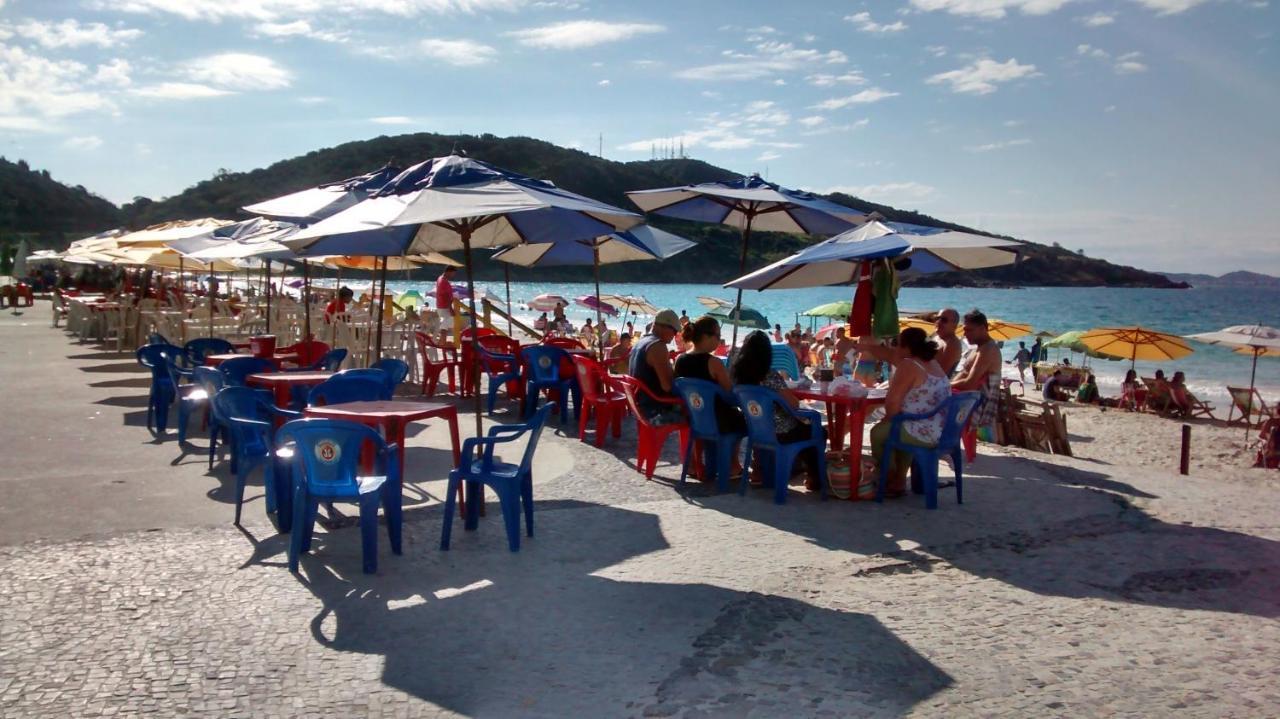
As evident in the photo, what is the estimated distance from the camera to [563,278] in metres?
98.3

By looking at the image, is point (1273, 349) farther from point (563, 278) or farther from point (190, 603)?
point (563, 278)

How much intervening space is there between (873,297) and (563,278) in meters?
91.9

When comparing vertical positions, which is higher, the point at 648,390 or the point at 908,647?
the point at 648,390

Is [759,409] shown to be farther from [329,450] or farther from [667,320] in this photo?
[329,450]

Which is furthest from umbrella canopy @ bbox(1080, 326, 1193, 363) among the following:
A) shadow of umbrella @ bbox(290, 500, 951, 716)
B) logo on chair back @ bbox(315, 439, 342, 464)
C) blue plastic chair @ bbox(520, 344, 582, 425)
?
logo on chair back @ bbox(315, 439, 342, 464)

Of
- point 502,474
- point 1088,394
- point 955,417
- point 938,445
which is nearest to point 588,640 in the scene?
point 502,474

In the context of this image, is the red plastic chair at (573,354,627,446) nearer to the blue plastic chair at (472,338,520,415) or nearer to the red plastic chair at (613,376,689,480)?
the red plastic chair at (613,376,689,480)

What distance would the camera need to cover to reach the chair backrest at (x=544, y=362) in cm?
906

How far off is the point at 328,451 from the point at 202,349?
5775mm

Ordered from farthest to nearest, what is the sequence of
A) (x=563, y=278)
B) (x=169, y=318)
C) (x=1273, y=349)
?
(x=563, y=278), (x=1273, y=349), (x=169, y=318)

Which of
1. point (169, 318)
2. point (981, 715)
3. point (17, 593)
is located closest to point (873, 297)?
point (981, 715)

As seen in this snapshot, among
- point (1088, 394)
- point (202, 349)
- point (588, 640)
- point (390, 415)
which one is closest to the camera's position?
point (588, 640)

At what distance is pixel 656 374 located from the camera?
682 centimetres

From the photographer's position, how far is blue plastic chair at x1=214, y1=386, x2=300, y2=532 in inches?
210
